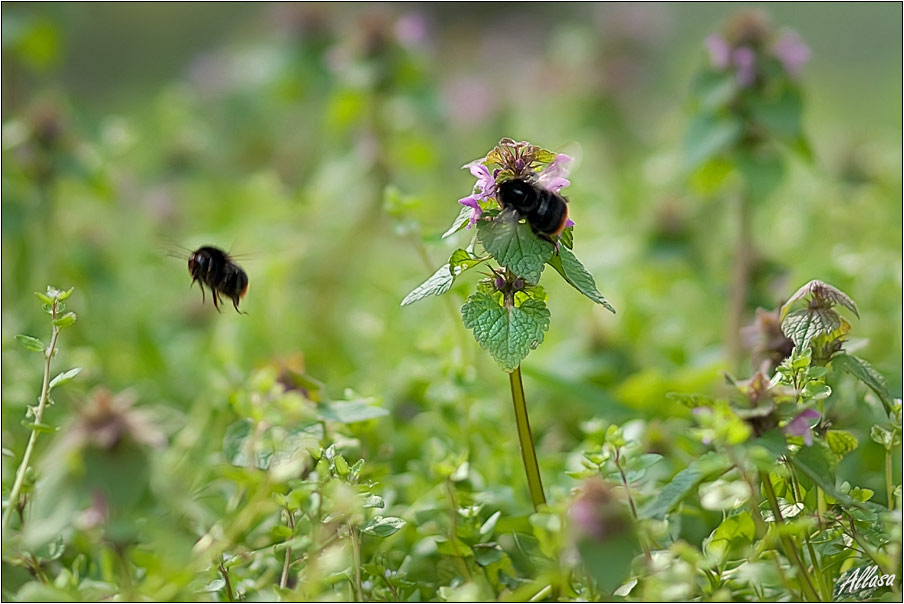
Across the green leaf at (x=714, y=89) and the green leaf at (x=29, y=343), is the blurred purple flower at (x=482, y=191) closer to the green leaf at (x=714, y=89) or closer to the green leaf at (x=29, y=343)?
the green leaf at (x=29, y=343)

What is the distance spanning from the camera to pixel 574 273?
2.43ft

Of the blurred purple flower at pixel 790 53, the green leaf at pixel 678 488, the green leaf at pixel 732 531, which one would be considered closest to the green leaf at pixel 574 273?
the green leaf at pixel 678 488

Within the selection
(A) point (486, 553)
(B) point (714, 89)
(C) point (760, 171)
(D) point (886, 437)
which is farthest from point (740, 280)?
(A) point (486, 553)

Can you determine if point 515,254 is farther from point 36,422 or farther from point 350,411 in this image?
point 36,422

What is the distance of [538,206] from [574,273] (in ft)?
0.20

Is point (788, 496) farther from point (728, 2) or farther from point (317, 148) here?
point (728, 2)

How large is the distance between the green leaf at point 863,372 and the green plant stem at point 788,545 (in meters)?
0.12

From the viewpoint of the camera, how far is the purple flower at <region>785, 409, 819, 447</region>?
27.9 inches

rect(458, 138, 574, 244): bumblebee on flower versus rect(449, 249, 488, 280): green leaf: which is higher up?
rect(458, 138, 574, 244): bumblebee on flower

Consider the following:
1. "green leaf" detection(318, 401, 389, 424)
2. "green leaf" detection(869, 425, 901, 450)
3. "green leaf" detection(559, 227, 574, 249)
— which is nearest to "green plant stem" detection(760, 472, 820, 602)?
"green leaf" detection(869, 425, 901, 450)

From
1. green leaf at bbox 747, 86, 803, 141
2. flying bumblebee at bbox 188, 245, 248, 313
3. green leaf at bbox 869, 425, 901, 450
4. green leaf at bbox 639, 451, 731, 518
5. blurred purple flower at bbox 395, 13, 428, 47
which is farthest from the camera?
blurred purple flower at bbox 395, 13, 428, 47

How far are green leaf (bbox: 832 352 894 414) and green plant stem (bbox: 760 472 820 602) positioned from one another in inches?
4.8

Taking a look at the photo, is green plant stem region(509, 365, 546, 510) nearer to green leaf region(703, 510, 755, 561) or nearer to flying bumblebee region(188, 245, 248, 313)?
green leaf region(703, 510, 755, 561)

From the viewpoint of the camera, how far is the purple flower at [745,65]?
132cm
